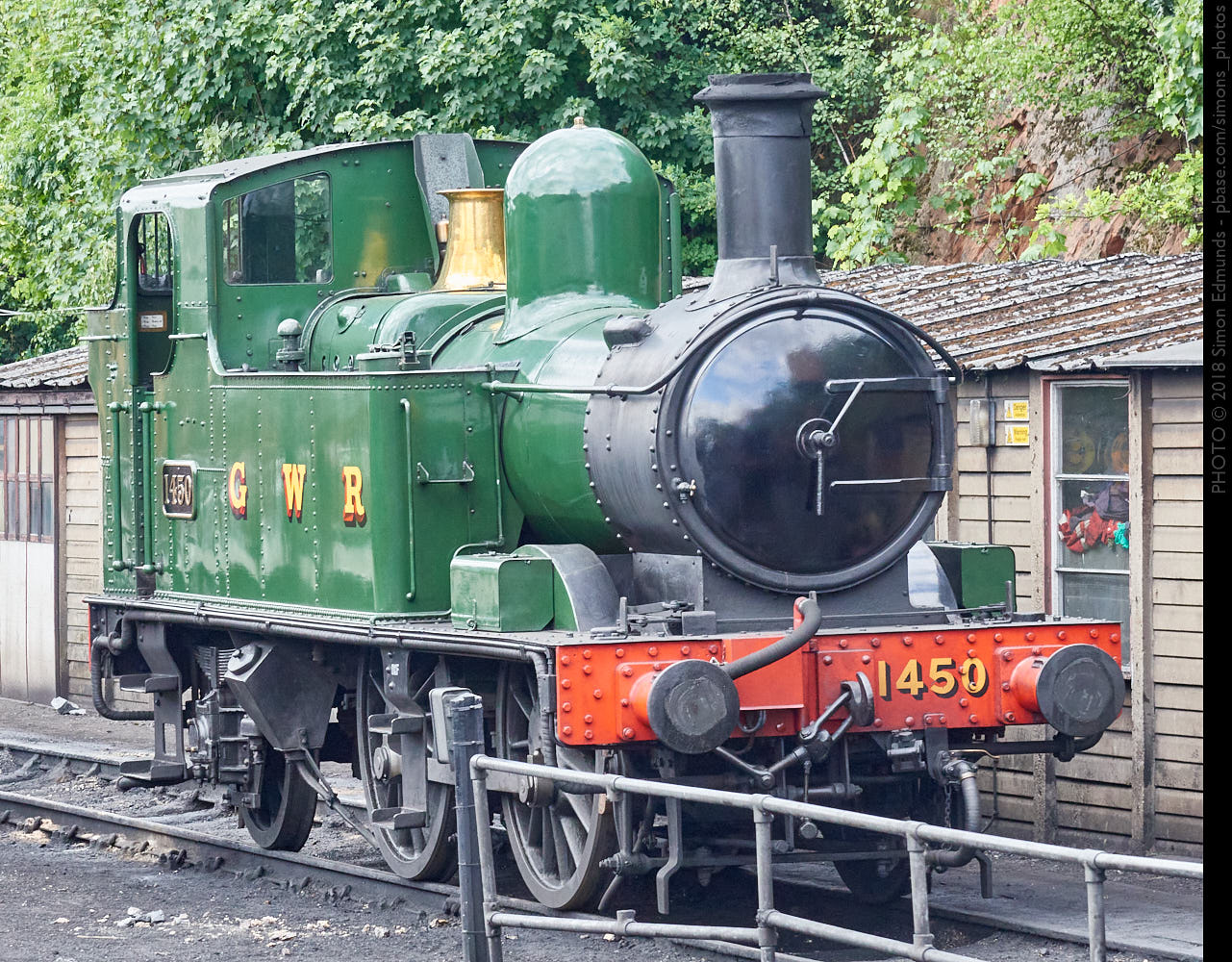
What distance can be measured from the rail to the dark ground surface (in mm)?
879

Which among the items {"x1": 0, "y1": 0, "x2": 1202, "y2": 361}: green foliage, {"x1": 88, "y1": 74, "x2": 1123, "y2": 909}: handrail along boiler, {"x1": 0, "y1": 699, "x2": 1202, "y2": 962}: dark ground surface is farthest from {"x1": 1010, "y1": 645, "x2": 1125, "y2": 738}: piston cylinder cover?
{"x1": 0, "y1": 0, "x2": 1202, "y2": 361}: green foliage

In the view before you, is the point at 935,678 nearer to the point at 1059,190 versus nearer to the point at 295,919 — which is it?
the point at 295,919

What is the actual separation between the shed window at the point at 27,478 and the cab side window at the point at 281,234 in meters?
8.00

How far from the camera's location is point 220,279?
378 inches

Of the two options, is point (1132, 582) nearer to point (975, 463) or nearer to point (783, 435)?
point (975, 463)

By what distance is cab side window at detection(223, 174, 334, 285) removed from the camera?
9.63m

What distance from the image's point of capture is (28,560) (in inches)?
693

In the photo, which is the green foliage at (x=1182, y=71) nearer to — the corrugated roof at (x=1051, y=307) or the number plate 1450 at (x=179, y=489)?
the corrugated roof at (x=1051, y=307)

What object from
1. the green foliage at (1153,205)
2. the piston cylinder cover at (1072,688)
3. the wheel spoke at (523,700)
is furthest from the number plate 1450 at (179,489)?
the green foliage at (1153,205)

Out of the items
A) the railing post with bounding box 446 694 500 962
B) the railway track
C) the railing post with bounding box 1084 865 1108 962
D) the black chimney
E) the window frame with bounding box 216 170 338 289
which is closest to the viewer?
the railing post with bounding box 1084 865 1108 962

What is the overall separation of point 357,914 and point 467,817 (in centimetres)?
224

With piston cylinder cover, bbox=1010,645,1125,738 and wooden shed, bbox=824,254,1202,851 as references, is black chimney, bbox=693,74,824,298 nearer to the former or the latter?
piston cylinder cover, bbox=1010,645,1125,738

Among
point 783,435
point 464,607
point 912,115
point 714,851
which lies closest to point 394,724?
point 464,607

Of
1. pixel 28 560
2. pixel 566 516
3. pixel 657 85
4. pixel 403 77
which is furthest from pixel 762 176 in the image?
pixel 657 85
